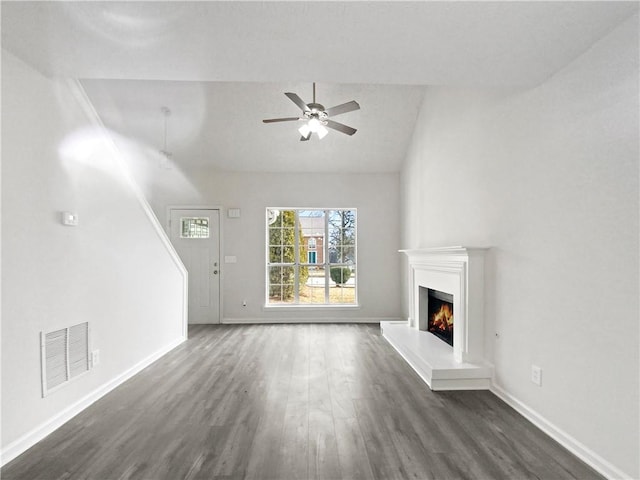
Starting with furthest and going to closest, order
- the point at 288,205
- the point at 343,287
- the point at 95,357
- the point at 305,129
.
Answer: the point at 343,287 → the point at 288,205 → the point at 305,129 → the point at 95,357

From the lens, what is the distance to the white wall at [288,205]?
6129 millimetres

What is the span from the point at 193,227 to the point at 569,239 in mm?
5553

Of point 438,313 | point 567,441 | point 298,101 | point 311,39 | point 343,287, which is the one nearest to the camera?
point 311,39

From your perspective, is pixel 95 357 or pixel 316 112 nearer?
pixel 95 357

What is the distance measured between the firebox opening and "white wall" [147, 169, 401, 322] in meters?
1.53

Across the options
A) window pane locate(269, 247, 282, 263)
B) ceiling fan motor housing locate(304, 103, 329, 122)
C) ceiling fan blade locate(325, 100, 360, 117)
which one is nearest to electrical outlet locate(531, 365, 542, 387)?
ceiling fan blade locate(325, 100, 360, 117)

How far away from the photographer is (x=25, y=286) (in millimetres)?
2199

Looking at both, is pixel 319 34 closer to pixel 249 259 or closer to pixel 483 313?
pixel 483 313

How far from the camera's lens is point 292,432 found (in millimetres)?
2357

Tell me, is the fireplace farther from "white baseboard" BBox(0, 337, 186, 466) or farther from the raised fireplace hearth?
"white baseboard" BBox(0, 337, 186, 466)

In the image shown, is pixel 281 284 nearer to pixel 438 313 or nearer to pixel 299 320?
pixel 299 320

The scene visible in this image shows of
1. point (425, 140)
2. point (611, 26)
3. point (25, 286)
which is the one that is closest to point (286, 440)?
point (25, 286)

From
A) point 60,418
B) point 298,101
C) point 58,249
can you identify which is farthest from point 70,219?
point 298,101

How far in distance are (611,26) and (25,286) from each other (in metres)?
3.78
